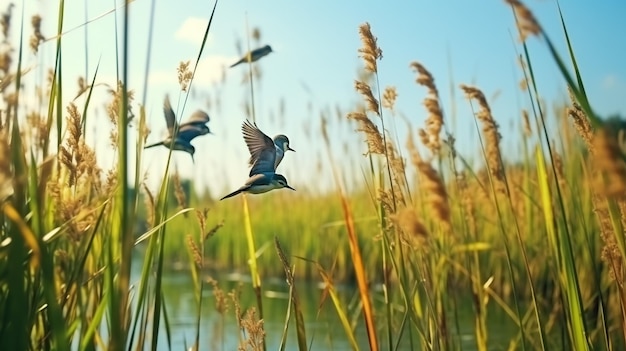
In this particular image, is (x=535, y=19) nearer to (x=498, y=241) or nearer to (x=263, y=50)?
(x=263, y=50)

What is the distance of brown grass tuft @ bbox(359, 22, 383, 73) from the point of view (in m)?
1.33

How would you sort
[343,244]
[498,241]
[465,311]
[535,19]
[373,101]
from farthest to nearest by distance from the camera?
1. [343,244]
2. [498,241]
3. [465,311]
4. [373,101]
5. [535,19]

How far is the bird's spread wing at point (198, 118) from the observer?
1441 mm

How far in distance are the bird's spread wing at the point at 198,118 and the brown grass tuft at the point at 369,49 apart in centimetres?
32

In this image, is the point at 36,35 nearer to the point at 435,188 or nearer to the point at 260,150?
the point at 260,150

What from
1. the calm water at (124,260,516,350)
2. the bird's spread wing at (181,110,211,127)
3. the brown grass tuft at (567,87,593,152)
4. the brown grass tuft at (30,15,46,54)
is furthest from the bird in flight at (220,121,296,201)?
the calm water at (124,260,516,350)

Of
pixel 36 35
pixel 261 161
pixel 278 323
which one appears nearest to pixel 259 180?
pixel 261 161

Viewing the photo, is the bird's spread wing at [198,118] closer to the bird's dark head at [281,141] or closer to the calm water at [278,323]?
the bird's dark head at [281,141]

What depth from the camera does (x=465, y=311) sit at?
459cm

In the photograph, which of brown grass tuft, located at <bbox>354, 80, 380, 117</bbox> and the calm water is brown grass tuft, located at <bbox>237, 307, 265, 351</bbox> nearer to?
brown grass tuft, located at <bbox>354, 80, 380, 117</bbox>

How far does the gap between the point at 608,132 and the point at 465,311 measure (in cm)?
405

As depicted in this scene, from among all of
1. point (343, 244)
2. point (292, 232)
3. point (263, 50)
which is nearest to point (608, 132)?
point (263, 50)

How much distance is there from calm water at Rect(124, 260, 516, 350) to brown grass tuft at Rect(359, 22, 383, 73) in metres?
Result: 1.19

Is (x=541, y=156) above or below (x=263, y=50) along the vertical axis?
below
